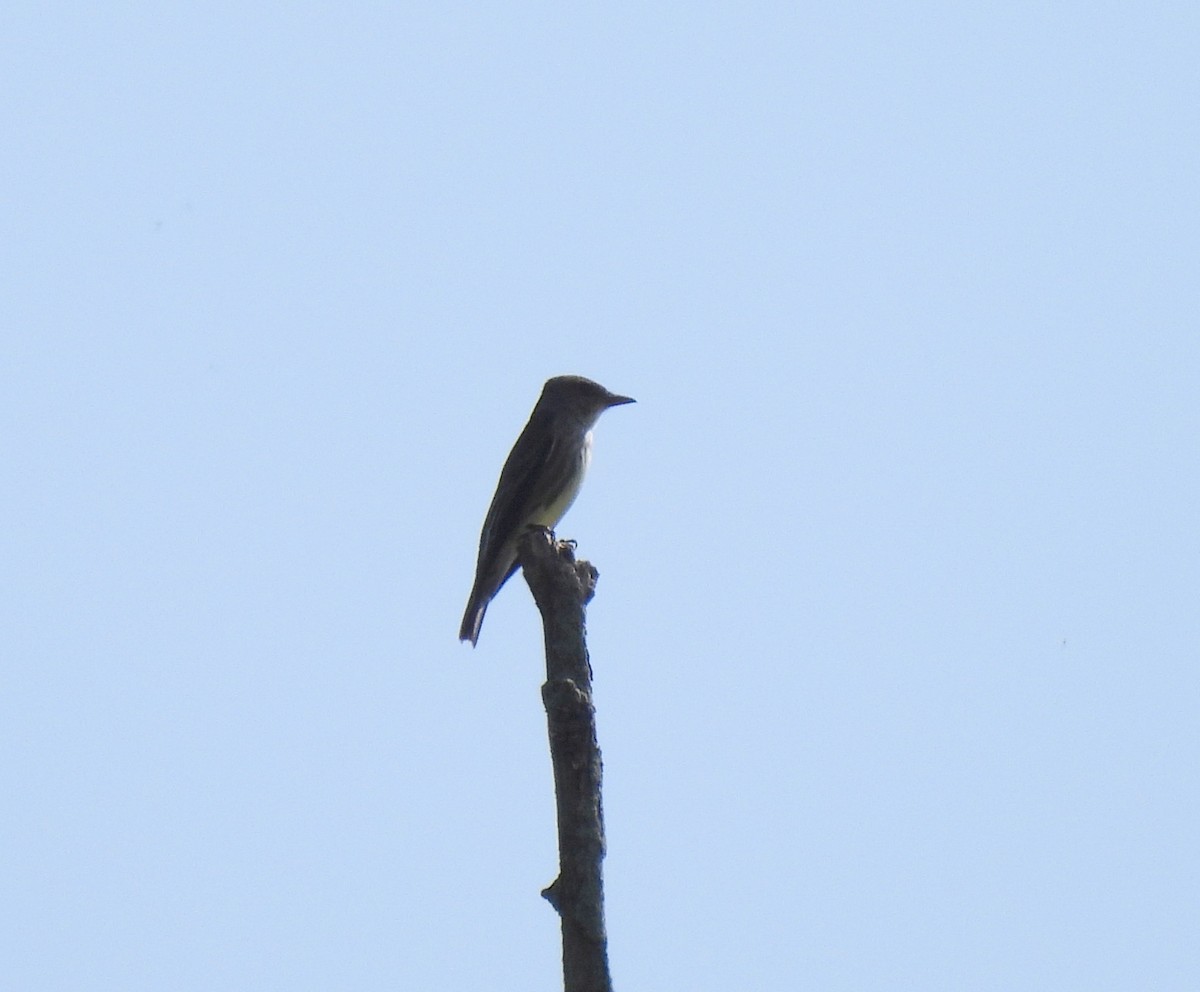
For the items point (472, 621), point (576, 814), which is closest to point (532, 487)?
point (472, 621)

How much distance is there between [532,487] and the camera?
37.9ft

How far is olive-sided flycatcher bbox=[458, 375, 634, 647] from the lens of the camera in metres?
11.3

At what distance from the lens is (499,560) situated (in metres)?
11.3

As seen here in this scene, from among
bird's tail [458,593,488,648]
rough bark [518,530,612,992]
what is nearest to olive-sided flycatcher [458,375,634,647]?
bird's tail [458,593,488,648]

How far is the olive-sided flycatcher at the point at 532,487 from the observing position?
11.3 metres

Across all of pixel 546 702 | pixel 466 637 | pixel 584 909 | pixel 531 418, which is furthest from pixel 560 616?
pixel 531 418

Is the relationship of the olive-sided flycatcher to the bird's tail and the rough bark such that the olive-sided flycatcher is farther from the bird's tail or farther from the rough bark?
the rough bark

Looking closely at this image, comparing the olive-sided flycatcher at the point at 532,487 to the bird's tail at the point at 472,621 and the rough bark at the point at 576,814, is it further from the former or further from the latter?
the rough bark at the point at 576,814

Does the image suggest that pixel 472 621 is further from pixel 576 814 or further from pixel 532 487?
pixel 576 814

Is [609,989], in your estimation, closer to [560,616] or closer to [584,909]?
[584,909]

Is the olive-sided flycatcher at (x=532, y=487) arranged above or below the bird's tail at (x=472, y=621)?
above

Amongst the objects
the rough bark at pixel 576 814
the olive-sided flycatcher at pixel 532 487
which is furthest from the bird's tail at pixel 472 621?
the rough bark at pixel 576 814

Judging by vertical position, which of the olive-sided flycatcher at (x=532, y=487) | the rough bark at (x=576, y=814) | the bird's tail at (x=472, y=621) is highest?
the olive-sided flycatcher at (x=532, y=487)

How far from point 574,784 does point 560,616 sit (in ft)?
2.67
